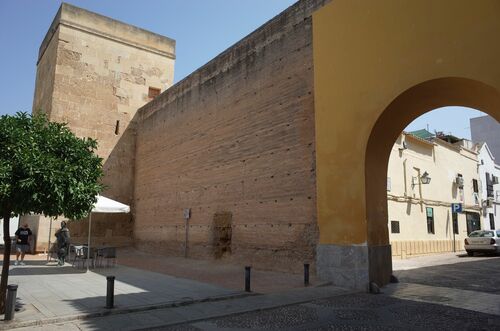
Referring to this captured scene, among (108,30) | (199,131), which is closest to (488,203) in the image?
(199,131)

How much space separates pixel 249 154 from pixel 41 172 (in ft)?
25.5

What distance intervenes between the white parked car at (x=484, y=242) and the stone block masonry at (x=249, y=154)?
12.0 m

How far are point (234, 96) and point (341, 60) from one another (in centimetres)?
529

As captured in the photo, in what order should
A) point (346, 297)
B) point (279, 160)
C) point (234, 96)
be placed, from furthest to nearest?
point (234, 96)
point (279, 160)
point (346, 297)

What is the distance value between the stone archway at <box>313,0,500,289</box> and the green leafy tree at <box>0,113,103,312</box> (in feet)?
18.1

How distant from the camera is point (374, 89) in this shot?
A: 9.37 m

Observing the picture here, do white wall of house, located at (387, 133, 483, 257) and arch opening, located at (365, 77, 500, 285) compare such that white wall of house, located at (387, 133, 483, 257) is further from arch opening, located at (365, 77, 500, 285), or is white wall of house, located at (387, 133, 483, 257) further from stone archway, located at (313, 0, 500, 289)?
stone archway, located at (313, 0, 500, 289)

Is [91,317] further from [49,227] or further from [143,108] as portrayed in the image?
[143,108]

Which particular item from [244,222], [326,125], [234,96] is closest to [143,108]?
[234,96]

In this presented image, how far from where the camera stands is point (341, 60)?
10.4 metres

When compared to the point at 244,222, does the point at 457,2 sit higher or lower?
higher

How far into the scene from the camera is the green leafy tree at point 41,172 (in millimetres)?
6555

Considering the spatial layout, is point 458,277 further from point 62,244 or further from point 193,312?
point 62,244

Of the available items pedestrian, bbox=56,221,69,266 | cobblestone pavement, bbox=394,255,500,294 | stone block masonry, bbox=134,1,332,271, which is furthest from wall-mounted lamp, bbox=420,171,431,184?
pedestrian, bbox=56,221,69,266
